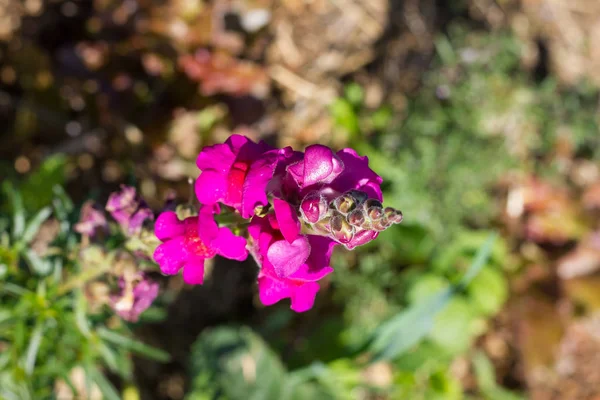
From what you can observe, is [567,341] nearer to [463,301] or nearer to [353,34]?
[463,301]

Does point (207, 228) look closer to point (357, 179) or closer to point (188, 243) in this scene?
point (188, 243)

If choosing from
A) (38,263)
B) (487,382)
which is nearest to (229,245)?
(38,263)

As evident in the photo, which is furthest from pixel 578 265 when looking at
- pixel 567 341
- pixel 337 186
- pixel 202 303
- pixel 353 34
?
pixel 337 186

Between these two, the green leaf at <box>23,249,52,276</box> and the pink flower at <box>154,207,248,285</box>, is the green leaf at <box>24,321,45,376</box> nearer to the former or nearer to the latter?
the green leaf at <box>23,249,52,276</box>

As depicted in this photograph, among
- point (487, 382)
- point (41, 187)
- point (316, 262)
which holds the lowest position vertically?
point (487, 382)

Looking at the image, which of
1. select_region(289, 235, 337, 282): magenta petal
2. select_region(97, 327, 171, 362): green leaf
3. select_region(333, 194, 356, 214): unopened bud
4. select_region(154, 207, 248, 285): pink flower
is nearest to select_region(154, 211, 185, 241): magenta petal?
select_region(154, 207, 248, 285): pink flower

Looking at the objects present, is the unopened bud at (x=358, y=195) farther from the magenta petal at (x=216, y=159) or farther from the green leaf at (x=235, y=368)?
the green leaf at (x=235, y=368)

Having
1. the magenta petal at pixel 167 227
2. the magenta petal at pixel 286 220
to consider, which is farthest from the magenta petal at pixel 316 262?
the magenta petal at pixel 167 227
